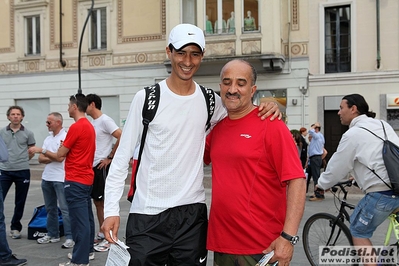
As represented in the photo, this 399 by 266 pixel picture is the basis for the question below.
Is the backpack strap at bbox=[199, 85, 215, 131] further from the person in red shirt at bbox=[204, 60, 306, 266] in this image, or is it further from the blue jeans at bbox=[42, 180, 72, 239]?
the blue jeans at bbox=[42, 180, 72, 239]

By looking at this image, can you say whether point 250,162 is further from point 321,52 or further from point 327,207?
point 321,52

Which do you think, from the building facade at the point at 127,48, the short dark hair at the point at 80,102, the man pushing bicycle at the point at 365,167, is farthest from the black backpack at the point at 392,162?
the building facade at the point at 127,48

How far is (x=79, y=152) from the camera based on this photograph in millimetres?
5129

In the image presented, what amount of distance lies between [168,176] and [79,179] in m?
2.75

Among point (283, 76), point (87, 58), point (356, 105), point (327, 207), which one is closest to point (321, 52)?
point (283, 76)

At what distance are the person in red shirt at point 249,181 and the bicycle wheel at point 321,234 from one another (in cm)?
229

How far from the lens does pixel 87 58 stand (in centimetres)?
2025

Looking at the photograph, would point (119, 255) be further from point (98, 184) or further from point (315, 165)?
point (315, 165)

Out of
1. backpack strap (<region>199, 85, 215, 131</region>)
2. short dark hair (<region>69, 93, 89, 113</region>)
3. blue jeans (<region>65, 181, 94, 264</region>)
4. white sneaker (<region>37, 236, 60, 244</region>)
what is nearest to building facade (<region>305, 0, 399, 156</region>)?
white sneaker (<region>37, 236, 60, 244</region>)

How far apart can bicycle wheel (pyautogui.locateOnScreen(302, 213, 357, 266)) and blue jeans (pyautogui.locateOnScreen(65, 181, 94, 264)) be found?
2.66 meters

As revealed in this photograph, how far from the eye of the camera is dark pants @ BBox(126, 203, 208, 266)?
254 cm

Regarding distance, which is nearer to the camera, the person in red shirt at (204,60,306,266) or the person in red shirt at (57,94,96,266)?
the person in red shirt at (204,60,306,266)

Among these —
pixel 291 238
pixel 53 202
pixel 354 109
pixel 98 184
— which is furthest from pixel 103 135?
pixel 291 238

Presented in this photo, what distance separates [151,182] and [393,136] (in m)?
2.48
